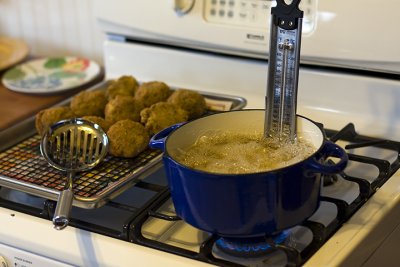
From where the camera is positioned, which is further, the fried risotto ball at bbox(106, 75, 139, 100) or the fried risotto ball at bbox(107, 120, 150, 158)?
the fried risotto ball at bbox(106, 75, 139, 100)

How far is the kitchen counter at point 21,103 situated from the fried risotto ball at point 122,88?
0.46 ft

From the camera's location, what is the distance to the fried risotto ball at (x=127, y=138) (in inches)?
35.6

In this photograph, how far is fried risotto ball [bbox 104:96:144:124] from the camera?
3.22ft

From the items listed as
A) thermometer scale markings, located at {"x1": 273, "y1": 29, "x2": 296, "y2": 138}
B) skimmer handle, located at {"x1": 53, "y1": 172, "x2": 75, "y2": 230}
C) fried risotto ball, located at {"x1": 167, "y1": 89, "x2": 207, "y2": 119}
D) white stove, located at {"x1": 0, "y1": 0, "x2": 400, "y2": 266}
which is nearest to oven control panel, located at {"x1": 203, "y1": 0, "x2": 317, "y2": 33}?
white stove, located at {"x1": 0, "y1": 0, "x2": 400, "y2": 266}

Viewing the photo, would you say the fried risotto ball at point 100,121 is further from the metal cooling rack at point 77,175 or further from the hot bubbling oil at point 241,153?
the hot bubbling oil at point 241,153

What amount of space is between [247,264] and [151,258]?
0.10 metres

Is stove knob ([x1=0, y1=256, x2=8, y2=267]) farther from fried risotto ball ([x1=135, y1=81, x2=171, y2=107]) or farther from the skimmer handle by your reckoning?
fried risotto ball ([x1=135, y1=81, x2=171, y2=107])

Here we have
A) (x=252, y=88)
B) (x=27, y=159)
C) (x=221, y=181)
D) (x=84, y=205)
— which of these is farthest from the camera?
(x=252, y=88)

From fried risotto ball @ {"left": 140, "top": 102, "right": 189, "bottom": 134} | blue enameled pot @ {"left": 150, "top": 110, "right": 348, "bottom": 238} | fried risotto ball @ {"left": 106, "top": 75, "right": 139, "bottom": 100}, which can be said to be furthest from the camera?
fried risotto ball @ {"left": 106, "top": 75, "right": 139, "bottom": 100}

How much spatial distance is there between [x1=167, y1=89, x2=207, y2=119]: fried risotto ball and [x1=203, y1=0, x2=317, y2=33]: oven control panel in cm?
13

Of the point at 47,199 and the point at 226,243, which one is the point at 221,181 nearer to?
the point at 226,243

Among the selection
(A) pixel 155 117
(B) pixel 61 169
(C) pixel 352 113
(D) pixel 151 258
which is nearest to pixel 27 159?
(B) pixel 61 169

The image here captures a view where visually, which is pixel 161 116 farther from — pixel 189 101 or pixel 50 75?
pixel 50 75

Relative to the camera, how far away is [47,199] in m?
0.85
